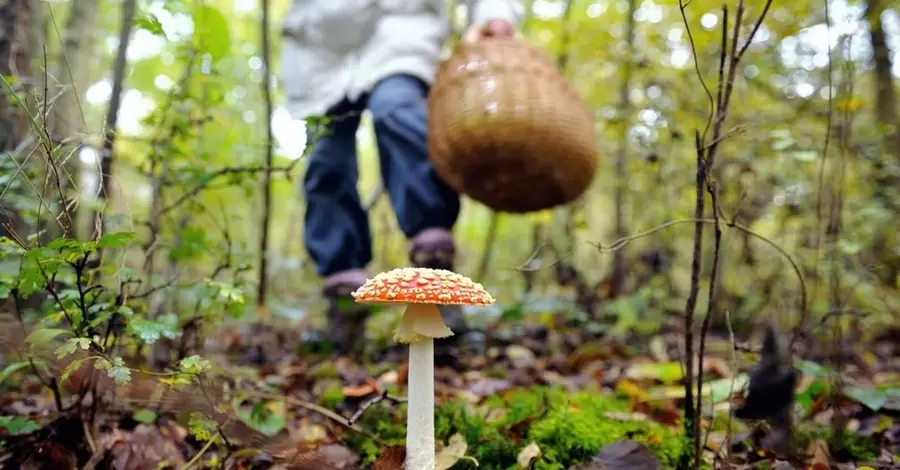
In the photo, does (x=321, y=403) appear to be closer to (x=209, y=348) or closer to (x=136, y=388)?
(x=136, y=388)

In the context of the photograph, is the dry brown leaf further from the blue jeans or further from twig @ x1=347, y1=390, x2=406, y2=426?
the blue jeans

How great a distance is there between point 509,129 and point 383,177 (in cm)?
116

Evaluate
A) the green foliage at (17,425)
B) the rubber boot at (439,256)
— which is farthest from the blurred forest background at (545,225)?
the rubber boot at (439,256)

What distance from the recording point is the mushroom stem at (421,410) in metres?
1.55

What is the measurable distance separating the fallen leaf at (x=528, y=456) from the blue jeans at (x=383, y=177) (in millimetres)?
1638

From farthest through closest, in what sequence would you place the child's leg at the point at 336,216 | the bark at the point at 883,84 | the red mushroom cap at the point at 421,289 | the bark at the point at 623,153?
the bark at the point at 883,84 < the bark at the point at 623,153 < the child's leg at the point at 336,216 < the red mushroom cap at the point at 421,289

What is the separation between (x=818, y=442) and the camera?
1.78 metres

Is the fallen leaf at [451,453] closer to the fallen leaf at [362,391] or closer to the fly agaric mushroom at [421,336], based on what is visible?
the fly agaric mushroom at [421,336]

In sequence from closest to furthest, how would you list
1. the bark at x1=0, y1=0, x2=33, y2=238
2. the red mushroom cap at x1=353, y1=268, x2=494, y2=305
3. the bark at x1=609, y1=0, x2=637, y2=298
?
the red mushroom cap at x1=353, y1=268, x2=494, y2=305 < the bark at x1=0, y1=0, x2=33, y2=238 < the bark at x1=609, y1=0, x2=637, y2=298

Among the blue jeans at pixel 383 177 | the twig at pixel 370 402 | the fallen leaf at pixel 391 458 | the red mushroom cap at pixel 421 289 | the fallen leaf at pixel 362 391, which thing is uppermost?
the blue jeans at pixel 383 177

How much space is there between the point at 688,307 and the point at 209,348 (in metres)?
3.04

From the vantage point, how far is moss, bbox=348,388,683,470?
1.70m

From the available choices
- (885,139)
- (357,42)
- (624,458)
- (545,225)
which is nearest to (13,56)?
(357,42)

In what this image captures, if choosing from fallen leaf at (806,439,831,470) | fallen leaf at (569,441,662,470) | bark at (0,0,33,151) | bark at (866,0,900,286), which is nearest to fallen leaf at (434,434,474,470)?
fallen leaf at (569,441,662,470)
